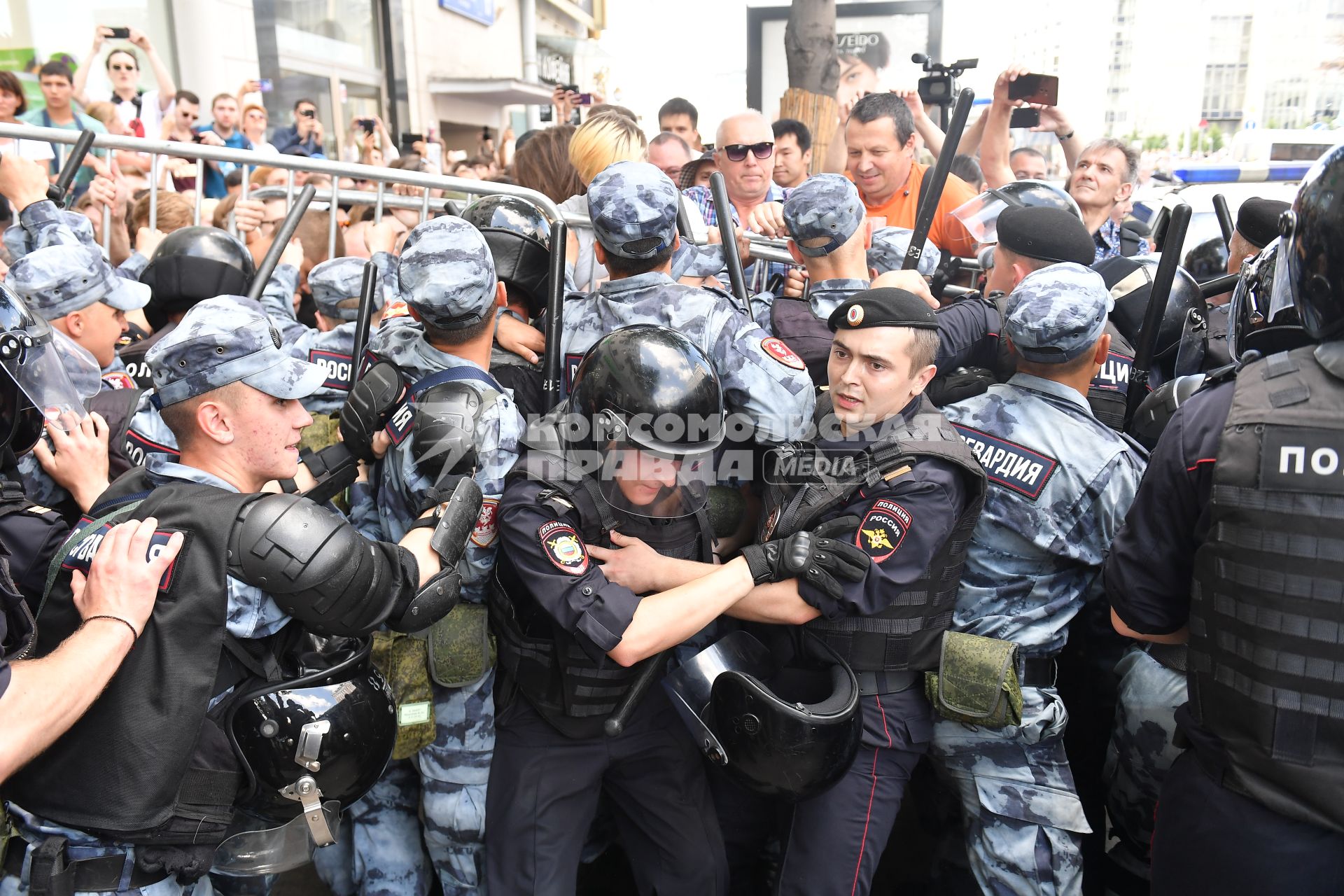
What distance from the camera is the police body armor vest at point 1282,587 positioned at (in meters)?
1.74

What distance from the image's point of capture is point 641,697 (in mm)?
2660

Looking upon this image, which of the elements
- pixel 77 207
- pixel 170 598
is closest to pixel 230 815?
pixel 170 598

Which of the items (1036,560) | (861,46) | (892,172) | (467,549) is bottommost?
(1036,560)

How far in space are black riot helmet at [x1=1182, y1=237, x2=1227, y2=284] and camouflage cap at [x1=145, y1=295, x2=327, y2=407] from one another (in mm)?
5189

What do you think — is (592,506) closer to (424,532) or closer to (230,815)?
(424,532)

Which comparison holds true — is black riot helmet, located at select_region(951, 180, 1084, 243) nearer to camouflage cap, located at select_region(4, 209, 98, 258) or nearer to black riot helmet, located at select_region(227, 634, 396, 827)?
black riot helmet, located at select_region(227, 634, 396, 827)

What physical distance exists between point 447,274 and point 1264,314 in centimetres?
212

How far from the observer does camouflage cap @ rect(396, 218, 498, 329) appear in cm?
250

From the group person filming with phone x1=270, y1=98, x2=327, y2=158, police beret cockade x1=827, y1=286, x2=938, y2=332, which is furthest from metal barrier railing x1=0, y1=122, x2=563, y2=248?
person filming with phone x1=270, y1=98, x2=327, y2=158

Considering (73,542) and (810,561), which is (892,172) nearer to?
(810,561)

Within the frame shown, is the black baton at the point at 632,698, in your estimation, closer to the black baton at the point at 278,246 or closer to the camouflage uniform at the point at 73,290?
the camouflage uniform at the point at 73,290

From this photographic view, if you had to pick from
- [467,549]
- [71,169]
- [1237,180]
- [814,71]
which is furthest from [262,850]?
[1237,180]

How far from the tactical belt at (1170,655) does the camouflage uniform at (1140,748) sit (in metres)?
0.01

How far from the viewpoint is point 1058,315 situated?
2734mm
